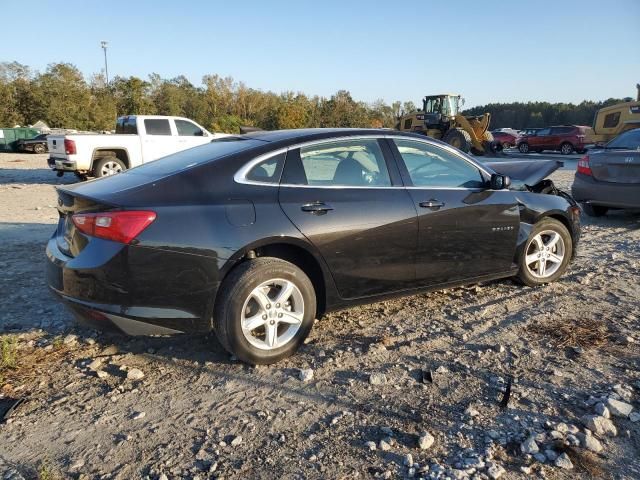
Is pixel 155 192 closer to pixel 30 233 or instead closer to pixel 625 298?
pixel 625 298

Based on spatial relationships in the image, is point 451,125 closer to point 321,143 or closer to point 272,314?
point 321,143

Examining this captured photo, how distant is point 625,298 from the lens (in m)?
4.69

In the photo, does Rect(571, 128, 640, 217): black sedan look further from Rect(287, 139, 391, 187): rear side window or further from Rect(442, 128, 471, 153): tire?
Rect(442, 128, 471, 153): tire

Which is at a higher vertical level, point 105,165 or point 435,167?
point 435,167

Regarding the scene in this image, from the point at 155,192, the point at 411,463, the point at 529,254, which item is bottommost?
Answer: the point at 411,463

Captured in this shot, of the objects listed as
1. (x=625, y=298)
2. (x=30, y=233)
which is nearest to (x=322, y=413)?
(x=625, y=298)

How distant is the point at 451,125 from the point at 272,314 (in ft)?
72.6

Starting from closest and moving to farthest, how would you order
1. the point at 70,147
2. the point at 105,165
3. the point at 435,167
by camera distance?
the point at 435,167, the point at 70,147, the point at 105,165

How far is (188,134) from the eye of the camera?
14.7 meters

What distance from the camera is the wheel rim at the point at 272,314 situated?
336cm

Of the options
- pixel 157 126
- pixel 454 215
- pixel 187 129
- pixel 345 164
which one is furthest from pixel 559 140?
pixel 345 164

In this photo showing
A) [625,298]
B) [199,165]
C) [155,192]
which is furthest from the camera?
[625,298]

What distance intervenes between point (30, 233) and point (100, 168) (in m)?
6.23

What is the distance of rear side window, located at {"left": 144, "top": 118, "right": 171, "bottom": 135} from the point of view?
45.8 feet
